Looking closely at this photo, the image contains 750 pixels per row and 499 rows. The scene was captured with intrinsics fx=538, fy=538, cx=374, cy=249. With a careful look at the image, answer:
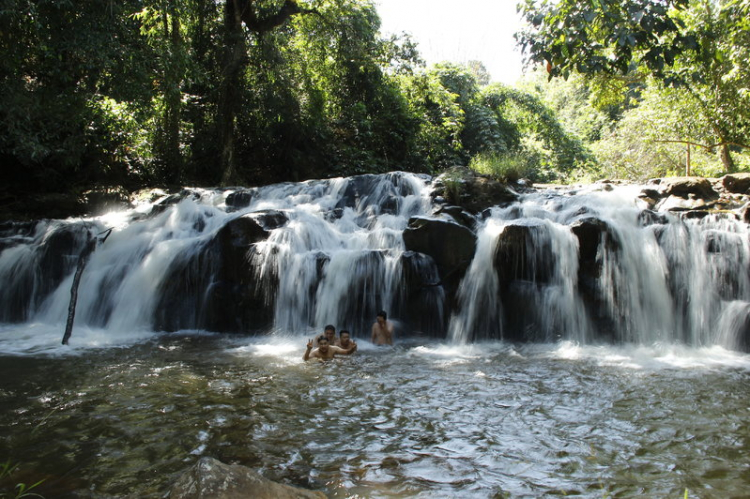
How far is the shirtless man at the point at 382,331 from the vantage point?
8266 millimetres

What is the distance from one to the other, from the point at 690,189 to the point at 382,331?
7.07 m

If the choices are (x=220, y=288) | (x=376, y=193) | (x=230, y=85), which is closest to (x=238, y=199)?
(x=376, y=193)

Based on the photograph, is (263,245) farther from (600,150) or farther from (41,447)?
(600,150)

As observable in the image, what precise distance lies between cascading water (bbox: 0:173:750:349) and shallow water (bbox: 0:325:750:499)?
1230mm

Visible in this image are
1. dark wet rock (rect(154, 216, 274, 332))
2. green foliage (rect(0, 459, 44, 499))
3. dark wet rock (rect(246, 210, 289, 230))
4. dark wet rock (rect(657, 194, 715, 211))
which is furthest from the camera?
dark wet rock (rect(246, 210, 289, 230))

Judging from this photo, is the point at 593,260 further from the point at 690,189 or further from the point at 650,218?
the point at 690,189

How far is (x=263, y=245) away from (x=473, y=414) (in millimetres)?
Answer: 5796

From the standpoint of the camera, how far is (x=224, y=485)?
2791mm

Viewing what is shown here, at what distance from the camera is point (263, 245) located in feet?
31.6

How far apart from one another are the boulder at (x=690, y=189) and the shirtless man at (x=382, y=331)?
6.68 m

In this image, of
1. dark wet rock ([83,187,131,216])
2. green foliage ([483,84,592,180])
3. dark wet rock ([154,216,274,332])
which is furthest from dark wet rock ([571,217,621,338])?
green foliage ([483,84,592,180])

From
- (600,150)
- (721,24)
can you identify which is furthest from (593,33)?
(600,150)

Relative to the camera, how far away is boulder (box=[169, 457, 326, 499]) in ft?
9.07

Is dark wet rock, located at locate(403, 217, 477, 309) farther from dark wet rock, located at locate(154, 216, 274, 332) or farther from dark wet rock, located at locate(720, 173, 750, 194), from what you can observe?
dark wet rock, located at locate(720, 173, 750, 194)
